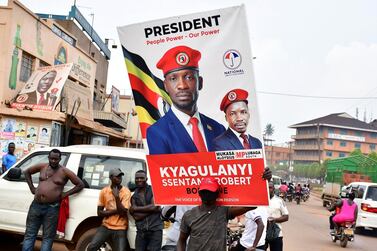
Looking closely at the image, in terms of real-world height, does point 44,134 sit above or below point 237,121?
above

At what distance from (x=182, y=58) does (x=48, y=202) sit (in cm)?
353

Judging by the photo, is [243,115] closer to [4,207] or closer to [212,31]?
[212,31]

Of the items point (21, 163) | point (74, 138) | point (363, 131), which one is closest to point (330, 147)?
point (363, 131)

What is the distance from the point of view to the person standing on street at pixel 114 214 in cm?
610

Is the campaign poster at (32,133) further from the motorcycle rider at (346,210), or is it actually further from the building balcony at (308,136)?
the building balcony at (308,136)

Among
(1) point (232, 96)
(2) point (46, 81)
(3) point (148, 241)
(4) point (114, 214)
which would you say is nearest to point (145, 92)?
(1) point (232, 96)

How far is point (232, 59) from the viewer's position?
11.2 feet

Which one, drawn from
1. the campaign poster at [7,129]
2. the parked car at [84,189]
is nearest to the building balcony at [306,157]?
the campaign poster at [7,129]

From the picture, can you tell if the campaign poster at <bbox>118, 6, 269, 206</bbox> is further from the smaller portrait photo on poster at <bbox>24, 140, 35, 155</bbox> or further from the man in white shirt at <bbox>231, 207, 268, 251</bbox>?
the smaller portrait photo on poster at <bbox>24, 140, 35, 155</bbox>

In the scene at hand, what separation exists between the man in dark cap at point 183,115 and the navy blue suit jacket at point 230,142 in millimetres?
42

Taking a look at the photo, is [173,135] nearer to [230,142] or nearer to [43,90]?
[230,142]

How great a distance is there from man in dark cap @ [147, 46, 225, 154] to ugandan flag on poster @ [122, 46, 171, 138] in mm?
71

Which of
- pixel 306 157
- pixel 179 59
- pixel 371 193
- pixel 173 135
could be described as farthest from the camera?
pixel 306 157

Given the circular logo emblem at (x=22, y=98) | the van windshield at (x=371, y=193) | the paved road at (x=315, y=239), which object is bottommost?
the paved road at (x=315, y=239)
